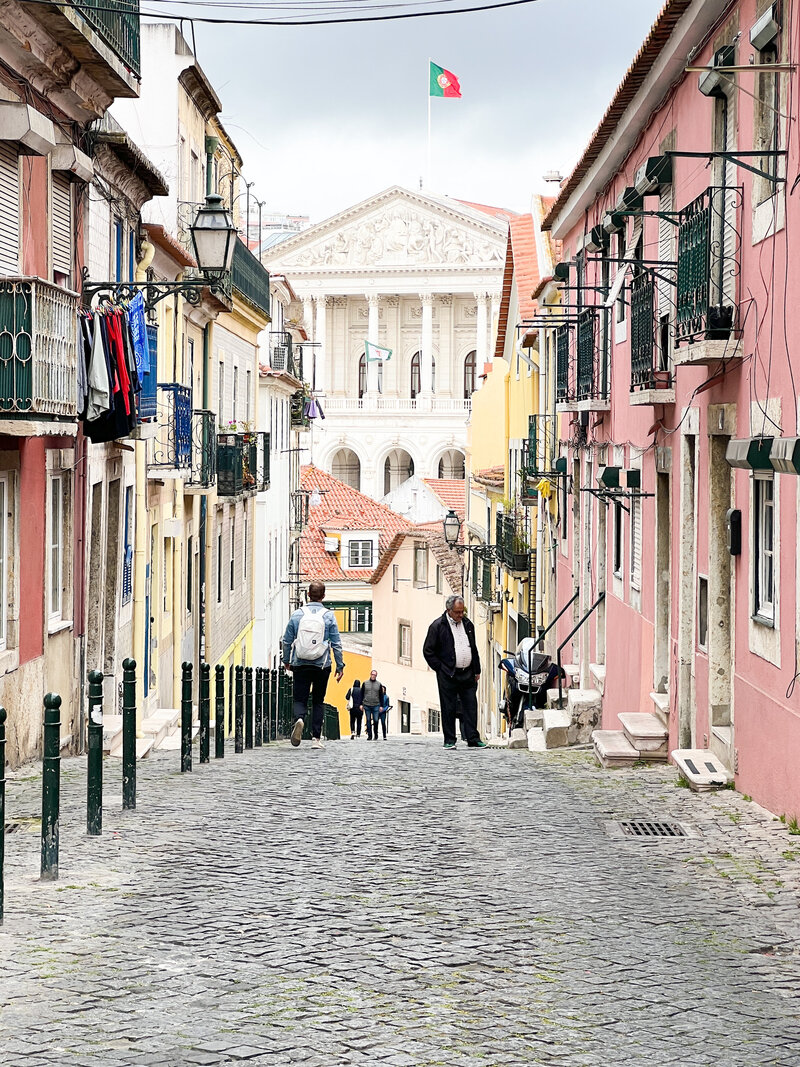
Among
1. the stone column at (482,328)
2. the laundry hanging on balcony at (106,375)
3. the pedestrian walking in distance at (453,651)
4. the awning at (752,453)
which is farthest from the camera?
the stone column at (482,328)

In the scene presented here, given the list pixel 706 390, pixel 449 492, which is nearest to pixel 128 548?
pixel 706 390

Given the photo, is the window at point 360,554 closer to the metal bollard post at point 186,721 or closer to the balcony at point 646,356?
the balcony at point 646,356

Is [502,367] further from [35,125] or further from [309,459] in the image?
[309,459]

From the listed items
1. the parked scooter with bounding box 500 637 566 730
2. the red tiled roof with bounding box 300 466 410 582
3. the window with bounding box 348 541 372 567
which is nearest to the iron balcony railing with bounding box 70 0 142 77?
the parked scooter with bounding box 500 637 566 730

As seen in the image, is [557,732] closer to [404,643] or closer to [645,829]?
[645,829]

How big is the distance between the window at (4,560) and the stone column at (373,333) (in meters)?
73.9

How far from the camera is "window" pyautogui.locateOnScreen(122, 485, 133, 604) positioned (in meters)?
16.8

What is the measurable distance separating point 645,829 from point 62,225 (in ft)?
23.0

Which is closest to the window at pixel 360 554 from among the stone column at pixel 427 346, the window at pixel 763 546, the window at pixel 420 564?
the window at pixel 420 564

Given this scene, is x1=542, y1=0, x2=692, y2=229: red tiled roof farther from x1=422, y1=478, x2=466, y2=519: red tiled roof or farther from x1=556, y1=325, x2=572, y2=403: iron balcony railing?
x1=422, y1=478, x2=466, y2=519: red tiled roof

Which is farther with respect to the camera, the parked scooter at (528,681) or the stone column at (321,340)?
the stone column at (321,340)

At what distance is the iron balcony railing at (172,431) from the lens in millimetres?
19016

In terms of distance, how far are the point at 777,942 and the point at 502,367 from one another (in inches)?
1228

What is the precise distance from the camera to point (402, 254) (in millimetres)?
82812
